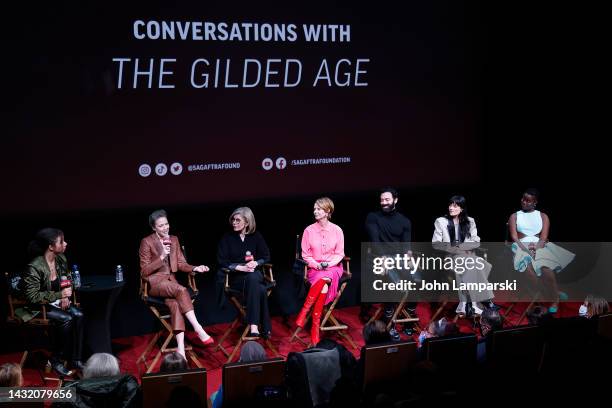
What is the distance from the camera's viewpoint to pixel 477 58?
7590mm

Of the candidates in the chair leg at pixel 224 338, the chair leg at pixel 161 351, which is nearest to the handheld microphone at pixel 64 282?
the chair leg at pixel 161 351

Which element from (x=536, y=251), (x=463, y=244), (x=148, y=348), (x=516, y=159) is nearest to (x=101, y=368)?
(x=148, y=348)

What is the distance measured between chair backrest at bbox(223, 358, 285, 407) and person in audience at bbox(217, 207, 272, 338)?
2086 millimetres

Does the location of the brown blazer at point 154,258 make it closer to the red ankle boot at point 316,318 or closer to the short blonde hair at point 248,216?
the short blonde hair at point 248,216

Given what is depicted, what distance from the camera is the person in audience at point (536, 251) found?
23.1 feet

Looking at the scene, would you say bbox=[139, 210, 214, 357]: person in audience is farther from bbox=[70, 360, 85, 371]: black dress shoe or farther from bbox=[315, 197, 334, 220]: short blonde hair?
bbox=[315, 197, 334, 220]: short blonde hair

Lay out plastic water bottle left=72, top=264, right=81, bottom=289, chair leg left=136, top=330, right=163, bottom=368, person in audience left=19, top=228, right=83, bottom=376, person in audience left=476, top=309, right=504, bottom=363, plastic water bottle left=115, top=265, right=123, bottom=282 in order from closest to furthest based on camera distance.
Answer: person in audience left=476, top=309, right=504, bottom=363
person in audience left=19, top=228, right=83, bottom=376
plastic water bottle left=72, top=264, right=81, bottom=289
plastic water bottle left=115, top=265, right=123, bottom=282
chair leg left=136, top=330, right=163, bottom=368

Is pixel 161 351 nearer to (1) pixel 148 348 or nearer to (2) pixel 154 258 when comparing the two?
(1) pixel 148 348

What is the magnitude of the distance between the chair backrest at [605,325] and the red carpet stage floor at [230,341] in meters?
1.89

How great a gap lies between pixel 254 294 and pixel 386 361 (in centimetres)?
201

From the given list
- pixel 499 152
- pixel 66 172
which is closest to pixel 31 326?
pixel 66 172

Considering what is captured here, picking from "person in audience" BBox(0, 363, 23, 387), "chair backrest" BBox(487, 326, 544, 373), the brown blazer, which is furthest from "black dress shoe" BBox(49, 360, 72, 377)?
"chair backrest" BBox(487, 326, 544, 373)

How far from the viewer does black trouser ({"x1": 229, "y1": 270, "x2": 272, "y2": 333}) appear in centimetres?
629

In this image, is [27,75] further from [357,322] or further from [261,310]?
[357,322]
